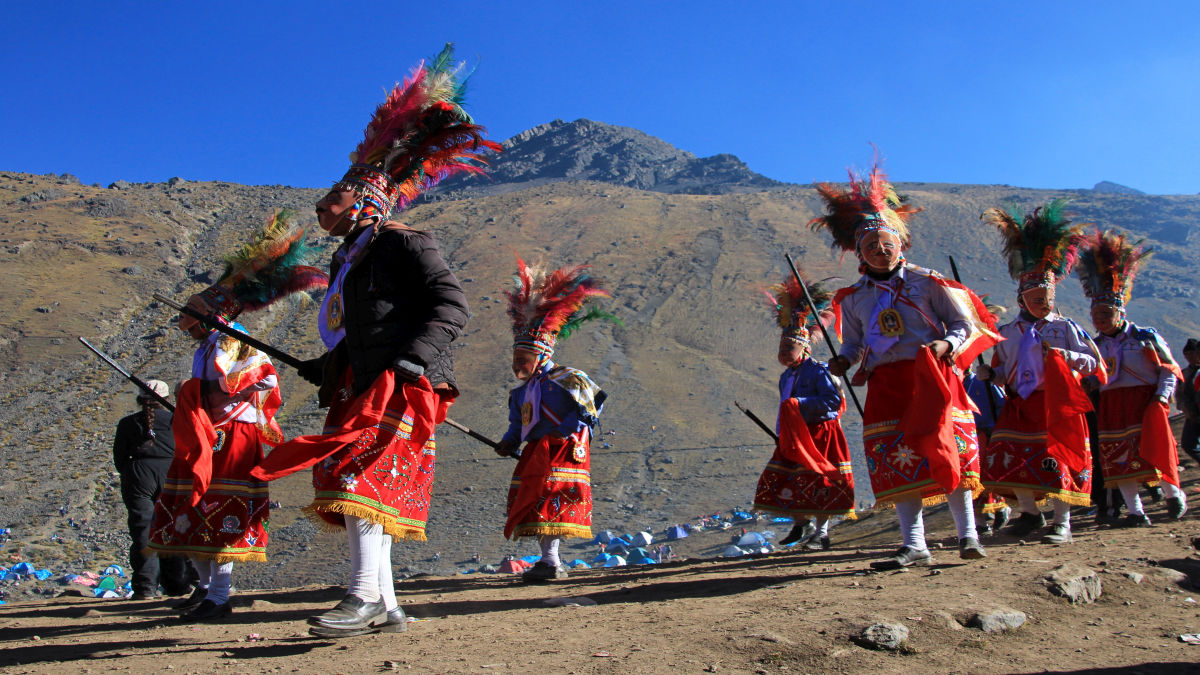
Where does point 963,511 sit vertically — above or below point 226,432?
below

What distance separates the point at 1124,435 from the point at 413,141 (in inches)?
249

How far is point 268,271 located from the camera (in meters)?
5.92

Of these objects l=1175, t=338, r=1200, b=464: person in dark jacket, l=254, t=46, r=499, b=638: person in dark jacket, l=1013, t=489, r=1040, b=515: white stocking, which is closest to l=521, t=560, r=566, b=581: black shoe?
l=254, t=46, r=499, b=638: person in dark jacket

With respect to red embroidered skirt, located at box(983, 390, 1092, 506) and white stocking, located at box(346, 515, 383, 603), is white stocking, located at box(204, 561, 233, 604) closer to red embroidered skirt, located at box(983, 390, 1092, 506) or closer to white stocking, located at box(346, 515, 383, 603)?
white stocking, located at box(346, 515, 383, 603)

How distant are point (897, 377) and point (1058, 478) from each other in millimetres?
2082

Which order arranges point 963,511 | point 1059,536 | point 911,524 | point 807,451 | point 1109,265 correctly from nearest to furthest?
1. point 963,511
2. point 911,524
3. point 1059,536
4. point 807,451
5. point 1109,265

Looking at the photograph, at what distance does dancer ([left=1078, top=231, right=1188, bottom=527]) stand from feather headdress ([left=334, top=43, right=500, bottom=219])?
5.58m

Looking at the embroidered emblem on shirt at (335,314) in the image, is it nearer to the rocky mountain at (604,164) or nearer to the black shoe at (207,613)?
the black shoe at (207,613)

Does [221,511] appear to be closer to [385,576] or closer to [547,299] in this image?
[385,576]

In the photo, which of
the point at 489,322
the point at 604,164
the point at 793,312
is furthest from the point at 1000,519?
the point at 604,164

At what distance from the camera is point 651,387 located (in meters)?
23.1

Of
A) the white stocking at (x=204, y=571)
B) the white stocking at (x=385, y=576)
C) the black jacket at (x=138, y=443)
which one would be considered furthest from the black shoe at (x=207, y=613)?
the black jacket at (x=138, y=443)

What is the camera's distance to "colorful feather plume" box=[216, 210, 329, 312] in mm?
5914

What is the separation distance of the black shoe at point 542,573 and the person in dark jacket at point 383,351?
2872mm
